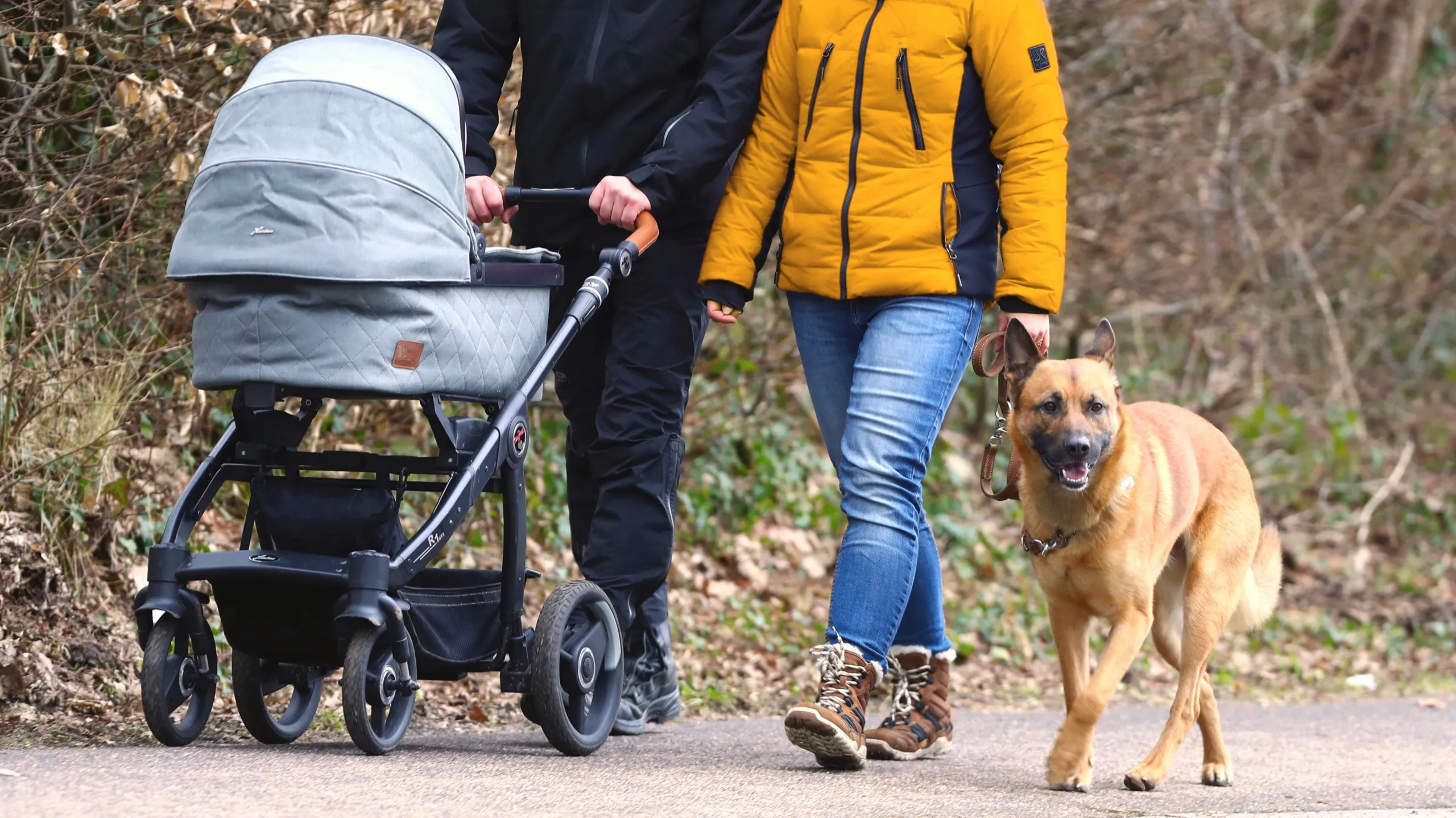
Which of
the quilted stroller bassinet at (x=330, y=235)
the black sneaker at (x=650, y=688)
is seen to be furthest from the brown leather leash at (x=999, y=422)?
the quilted stroller bassinet at (x=330, y=235)

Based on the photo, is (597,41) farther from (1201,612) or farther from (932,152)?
(1201,612)

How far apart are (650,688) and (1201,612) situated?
1.62 meters

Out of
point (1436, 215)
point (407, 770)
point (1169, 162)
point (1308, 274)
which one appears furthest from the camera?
point (1436, 215)

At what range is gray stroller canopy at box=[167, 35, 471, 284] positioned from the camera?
3432 mm

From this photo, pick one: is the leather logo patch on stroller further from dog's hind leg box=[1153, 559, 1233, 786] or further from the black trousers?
dog's hind leg box=[1153, 559, 1233, 786]

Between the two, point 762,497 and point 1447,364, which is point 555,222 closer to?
point 762,497

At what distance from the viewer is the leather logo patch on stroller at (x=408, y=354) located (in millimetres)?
3549

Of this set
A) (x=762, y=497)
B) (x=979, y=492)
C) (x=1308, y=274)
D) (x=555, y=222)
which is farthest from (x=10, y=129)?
(x=1308, y=274)

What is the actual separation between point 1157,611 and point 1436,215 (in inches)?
319

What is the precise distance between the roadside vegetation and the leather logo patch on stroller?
1.40 metres

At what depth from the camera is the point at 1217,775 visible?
4289 millimetres

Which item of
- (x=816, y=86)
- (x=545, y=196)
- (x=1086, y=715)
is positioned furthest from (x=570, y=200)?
(x=1086, y=715)

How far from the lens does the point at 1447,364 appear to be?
11.4 m

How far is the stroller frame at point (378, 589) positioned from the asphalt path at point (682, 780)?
0.42ft
